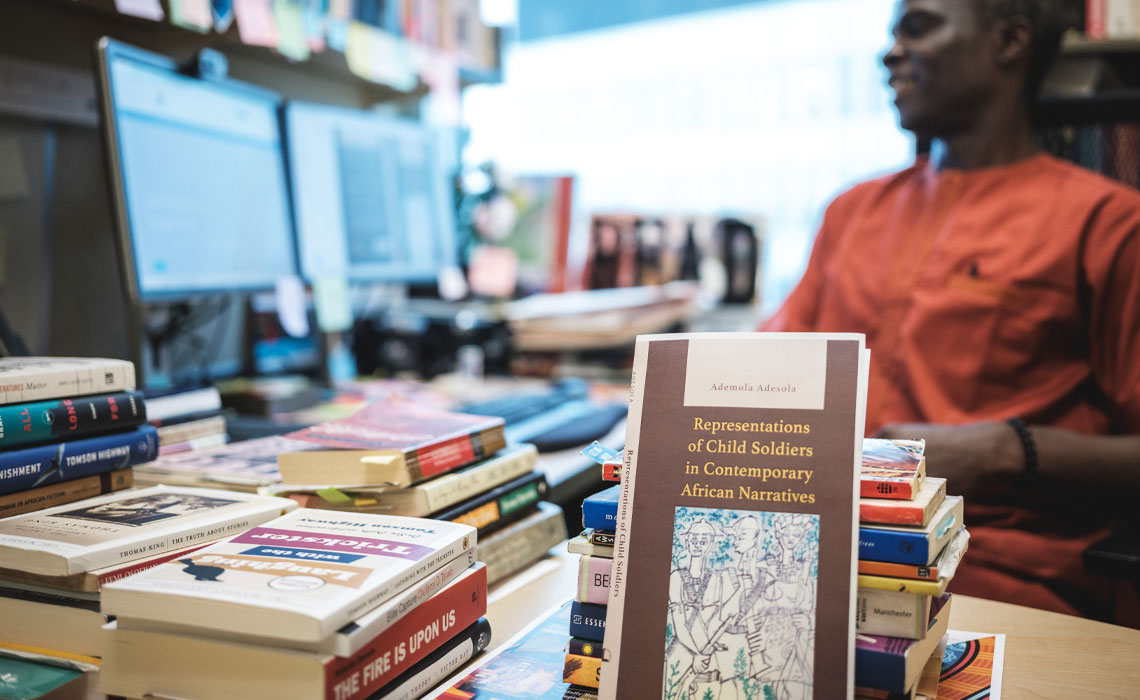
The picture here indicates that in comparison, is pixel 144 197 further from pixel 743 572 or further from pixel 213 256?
pixel 743 572

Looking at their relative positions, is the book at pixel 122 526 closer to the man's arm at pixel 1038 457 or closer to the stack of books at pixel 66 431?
the stack of books at pixel 66 431

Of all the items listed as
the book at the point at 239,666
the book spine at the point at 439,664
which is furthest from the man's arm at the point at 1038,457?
the book at the point at 239,666

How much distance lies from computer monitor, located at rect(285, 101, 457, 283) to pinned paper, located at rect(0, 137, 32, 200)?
45 cm

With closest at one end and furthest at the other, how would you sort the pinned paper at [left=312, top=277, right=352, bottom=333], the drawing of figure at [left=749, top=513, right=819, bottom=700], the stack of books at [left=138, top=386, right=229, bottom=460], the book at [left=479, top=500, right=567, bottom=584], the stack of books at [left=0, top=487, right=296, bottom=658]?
the drawing of figure at [left=749, top=513, right=819, bottom=700], the stack of books at [left=0, top=487, right=296, bottom=658], the book at [left=479, top=500, right=567, bottom=584], the stack of books at [left=138, top=386, right=229, bottom=460], the pinned paper at [left=312, top=277, right=352, bottom=333]

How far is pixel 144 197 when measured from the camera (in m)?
1.20

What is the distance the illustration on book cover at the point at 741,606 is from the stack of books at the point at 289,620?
0.63ft

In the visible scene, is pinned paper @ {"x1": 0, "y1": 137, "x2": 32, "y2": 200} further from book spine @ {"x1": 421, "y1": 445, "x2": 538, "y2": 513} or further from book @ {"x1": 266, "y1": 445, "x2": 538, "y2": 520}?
book spine @ {"x1": 421, "y1": 445, "x2": 538, "y2": 513}

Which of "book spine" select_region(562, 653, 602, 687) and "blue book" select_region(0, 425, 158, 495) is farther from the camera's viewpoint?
"blue book" select_region(0, 425, 158, 495)

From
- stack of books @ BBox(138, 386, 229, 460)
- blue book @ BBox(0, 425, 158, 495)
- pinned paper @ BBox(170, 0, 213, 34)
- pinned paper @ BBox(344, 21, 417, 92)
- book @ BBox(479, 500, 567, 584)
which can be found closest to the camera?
blue book @ BBox(0, 425, 158, 495)

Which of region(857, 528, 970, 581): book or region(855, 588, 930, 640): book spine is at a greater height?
region(857, 528, 970, 581): book

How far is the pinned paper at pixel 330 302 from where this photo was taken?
5.24 ft

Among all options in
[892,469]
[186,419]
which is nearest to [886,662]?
[892,469]

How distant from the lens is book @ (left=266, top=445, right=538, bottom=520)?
A: 76 cm

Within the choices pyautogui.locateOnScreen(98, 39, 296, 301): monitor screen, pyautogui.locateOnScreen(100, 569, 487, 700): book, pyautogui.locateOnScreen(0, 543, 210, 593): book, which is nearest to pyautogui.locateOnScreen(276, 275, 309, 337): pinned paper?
pyautogui.locateOnScreen(98, 39, 296, 301): monitor screen
